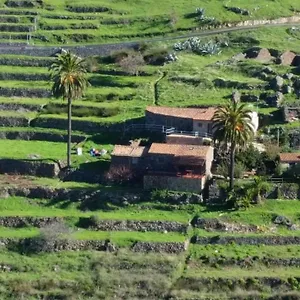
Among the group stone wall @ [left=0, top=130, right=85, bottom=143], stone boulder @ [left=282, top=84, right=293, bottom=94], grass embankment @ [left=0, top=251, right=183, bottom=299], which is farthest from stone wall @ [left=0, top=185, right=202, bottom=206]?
stone boulder @ [left=282, top=84, right=293, bottom=94]

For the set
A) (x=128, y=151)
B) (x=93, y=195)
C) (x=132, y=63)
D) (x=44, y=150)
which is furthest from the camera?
(x=132, y=63)

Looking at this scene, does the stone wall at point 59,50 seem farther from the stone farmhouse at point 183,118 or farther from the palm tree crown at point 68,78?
the palm tree crown at point 68,78

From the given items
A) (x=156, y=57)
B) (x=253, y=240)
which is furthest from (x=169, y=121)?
(x=156, y=57)

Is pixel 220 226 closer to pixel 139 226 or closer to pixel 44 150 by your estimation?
pixel 139 226

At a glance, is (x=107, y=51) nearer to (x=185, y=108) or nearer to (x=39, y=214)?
(x=185, y=108)

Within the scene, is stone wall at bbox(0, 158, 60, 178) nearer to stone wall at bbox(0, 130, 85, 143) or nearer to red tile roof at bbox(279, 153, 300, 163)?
stone wall at bbox(0, 130, 85, 143)

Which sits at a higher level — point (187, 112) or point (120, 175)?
point (187, 112)

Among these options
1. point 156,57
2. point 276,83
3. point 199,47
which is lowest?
point 276,83
